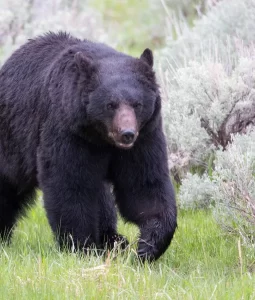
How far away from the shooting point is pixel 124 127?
571 centimetres

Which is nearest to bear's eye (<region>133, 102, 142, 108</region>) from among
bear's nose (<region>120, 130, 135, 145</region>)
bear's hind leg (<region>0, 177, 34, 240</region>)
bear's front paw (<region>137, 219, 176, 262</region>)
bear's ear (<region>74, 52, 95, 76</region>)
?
bear's nose (<region>120, 130, 135, 145</region>)

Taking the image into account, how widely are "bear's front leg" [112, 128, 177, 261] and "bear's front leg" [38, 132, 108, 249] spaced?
16cm

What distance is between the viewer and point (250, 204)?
20.4ft

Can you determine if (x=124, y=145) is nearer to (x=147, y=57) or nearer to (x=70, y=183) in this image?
(x=70, y=183)

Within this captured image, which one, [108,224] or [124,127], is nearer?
[124,127]

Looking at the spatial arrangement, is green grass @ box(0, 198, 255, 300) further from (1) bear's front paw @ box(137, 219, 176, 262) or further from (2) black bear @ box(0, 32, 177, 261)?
(2) black bear @ box(0, 32, 177, 261)

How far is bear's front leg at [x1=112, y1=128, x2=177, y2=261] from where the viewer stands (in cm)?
612

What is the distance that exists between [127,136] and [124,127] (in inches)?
A: 2.4

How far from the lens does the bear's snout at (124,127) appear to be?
5695 mm

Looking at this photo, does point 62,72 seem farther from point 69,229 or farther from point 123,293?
point 123,293

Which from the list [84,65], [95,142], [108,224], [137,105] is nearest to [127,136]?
[137,105]

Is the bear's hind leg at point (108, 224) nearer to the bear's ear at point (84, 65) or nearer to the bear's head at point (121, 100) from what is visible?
the bear's head at point (121, 100)

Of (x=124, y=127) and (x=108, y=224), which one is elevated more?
(x=124, y=127)

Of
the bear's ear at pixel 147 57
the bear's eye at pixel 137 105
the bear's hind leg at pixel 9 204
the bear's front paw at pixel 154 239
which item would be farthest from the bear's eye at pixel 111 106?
the bear's hind leg at pixel 9 204
